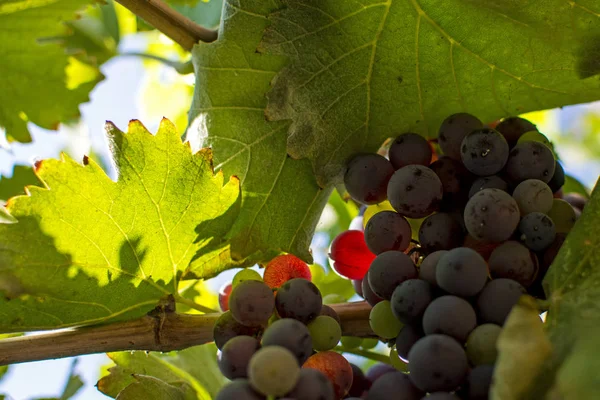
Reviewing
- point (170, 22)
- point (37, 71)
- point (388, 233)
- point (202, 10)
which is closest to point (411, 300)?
point (388, 233)

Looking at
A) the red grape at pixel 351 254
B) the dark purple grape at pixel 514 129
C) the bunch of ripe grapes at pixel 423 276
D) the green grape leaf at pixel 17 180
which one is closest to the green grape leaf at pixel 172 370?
the bunch of ripe grapes at pixel 423 276

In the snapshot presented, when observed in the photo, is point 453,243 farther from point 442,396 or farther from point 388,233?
point 442,396

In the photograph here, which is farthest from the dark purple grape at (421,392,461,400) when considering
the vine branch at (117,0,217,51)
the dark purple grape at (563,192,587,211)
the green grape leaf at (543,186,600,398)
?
the vine branch at (117,0,217,51)

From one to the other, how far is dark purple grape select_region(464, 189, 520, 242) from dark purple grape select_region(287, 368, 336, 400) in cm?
29

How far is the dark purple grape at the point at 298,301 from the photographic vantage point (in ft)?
2.67

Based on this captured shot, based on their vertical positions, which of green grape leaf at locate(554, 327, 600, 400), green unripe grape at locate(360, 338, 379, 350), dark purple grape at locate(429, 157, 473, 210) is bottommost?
green unripe grape at locate(360, 338, 379, 350)

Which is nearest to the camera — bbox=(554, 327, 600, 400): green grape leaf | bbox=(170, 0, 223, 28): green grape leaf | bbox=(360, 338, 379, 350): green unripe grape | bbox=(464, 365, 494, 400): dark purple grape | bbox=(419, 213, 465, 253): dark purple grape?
bbox=(554, 327, 600, 400): green grape leaf

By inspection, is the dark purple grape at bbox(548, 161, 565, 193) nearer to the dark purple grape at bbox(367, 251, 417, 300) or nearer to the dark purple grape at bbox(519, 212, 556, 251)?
the dark purple grape at bbox(519, 212, 556, 251)

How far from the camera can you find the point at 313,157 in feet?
3.57

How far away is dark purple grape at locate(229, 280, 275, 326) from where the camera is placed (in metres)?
0.80

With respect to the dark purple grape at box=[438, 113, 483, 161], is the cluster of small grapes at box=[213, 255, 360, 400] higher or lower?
lower

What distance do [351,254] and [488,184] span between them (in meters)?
0.25

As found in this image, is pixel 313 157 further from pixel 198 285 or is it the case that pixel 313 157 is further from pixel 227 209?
pixel 198 285

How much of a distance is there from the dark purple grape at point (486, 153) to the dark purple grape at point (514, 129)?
0.31 ft
